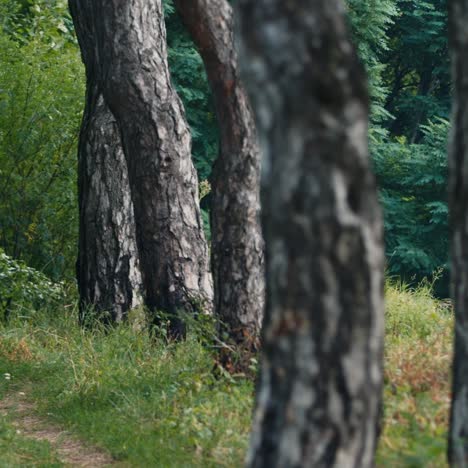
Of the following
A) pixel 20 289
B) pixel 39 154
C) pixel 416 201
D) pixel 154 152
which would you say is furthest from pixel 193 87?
pixel 154 152

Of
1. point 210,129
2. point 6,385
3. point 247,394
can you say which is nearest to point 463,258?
point 247,394

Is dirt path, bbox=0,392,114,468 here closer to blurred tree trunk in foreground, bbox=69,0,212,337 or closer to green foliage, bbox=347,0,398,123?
blurred tree trunk in foreground, bbox=69,0,212,337

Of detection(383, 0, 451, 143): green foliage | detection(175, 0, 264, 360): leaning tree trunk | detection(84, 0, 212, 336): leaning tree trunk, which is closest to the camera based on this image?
detection(175, 0, 264, 360): leaning tree trunk

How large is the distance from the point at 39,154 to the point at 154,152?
156 inches

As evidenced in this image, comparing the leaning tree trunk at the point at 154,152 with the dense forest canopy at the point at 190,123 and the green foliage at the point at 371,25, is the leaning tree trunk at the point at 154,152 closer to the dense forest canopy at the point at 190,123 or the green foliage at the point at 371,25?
the dense forest canopy at the point at 190,123

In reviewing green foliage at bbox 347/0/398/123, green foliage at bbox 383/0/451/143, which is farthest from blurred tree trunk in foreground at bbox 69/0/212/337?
green foliage at bbox 383/0/451/143

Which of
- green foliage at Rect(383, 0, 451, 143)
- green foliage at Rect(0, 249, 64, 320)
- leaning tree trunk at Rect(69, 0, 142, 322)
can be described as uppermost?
green foliage at Rect(383, 0, 451, 143)

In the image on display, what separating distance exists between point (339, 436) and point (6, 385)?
577 cm

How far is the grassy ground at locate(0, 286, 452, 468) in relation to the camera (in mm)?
5707

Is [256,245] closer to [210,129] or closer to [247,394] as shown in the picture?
[247,394]

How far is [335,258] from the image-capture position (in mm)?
3383

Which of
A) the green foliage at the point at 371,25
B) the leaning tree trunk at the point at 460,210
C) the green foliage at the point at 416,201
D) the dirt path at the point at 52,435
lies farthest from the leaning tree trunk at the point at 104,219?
the green foliage at the point at 371,25

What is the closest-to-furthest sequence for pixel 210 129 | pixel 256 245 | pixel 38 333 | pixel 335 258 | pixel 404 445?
pixel 335 258
pixel 404 445
pixel 256 245
pixel 38 333
pixel 210 129

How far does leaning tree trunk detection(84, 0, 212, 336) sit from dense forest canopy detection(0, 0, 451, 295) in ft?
10.3
